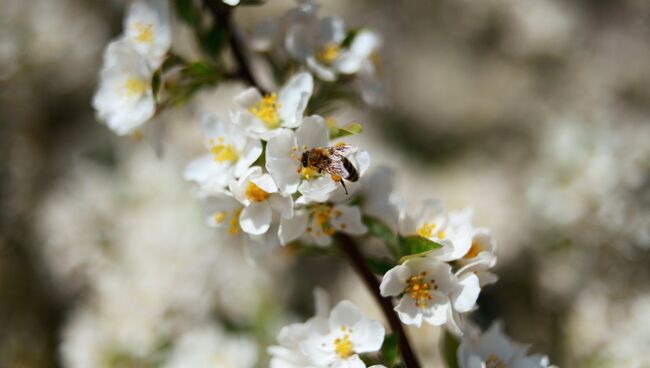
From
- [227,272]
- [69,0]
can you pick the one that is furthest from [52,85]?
[227,272]

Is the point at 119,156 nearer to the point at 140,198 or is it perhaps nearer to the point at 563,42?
the point at 140,198

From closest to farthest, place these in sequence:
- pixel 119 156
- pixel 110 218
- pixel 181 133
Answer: pixel 110 218 < pixel 119 156 < pixel 181 133

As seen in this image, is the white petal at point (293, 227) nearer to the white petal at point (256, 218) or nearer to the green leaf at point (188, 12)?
the white petal at point (256, 218)

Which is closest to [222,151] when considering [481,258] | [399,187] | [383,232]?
[383,232]

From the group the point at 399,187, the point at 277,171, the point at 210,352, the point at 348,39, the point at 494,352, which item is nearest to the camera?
the point at 277,171

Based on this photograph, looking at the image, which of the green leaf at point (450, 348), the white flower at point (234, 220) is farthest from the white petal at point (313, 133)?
the green leaf at point (450, 348)

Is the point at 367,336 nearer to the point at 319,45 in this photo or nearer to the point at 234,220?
the point at 234,220

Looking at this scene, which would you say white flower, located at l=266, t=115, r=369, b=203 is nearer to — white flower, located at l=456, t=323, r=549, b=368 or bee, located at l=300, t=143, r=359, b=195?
bee, located at l=300, t=143, r=359, b=195
